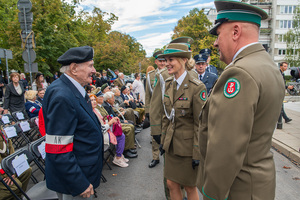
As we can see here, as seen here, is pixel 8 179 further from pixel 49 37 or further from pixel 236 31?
pixel 49 37

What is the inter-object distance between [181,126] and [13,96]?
6.68 m

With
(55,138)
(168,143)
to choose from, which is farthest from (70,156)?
(168,143)

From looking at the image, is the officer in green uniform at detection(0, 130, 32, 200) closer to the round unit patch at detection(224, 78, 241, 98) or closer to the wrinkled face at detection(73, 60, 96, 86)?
the wrinkled face at detection(73, 60, 96, 86)

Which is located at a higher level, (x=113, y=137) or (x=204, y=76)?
(x=204, y=76)

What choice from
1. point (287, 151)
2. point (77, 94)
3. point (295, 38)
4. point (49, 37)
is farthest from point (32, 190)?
point (295, 38)

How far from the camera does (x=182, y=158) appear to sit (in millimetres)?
2633

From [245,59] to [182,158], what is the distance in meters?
1.63

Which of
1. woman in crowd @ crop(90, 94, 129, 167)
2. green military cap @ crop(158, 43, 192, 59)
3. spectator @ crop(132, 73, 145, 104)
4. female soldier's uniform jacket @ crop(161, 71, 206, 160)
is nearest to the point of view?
female soldier's uniform jacket @ crop(161, 71, 206, 160)

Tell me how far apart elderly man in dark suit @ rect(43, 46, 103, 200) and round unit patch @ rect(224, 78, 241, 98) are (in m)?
1.20

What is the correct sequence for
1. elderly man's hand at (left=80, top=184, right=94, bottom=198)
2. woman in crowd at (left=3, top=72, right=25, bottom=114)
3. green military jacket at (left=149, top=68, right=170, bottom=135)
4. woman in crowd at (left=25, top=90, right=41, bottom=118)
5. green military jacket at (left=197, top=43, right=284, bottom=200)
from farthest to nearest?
woman in crowd at (left=3, top=72, right=25, bottom=114) < woman in crowd at (left=25, top=90, right=41, bottom=118) < green military jacket at (left=149, top=68, right=170, bottom=135) < elderly man's hand at (left=80, top=184, right=94, bottom=198) < green military jacket at (left=197, top=43, right=284, bottom=200)

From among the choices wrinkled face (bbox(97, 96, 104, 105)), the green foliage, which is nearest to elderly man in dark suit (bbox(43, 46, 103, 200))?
wrinkled face (bbox(97, 96, 104, 105))

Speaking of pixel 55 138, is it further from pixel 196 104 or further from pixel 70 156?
pixel 196 104

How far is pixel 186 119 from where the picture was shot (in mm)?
2613

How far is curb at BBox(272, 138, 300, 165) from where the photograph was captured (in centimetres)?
487
